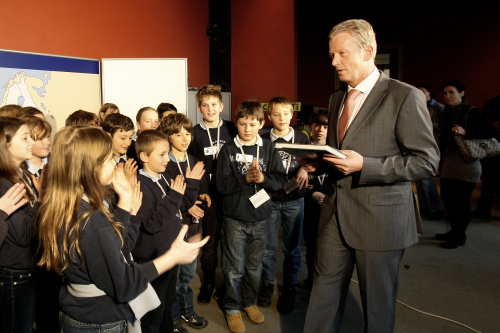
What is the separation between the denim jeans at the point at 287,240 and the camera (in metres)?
2.96

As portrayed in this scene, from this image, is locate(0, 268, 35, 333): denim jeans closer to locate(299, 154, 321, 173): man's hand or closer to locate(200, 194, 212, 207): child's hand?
locate(200, 194, 212, 207): child's hand

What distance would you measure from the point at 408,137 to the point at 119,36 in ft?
14.7

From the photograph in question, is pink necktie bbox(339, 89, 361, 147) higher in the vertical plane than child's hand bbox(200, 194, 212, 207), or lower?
higher

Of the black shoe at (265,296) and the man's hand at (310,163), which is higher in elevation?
the man's hand at (310,163)

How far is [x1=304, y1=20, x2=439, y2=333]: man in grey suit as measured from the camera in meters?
1.78

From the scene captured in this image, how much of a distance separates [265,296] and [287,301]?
174 mm

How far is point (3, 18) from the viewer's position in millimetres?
3908

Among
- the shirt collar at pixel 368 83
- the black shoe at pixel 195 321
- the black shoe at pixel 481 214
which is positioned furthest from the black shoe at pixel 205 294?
the black shoe at pixel 481 214

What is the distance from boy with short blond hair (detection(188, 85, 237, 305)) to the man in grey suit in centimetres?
122

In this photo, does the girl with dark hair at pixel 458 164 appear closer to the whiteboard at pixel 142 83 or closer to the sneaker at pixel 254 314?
the sneaker at pixel 254 314

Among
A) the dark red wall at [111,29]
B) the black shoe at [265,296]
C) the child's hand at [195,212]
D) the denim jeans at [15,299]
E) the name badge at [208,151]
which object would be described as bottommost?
the black shoe at [265,296]

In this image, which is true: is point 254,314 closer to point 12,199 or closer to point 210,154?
point 210,154

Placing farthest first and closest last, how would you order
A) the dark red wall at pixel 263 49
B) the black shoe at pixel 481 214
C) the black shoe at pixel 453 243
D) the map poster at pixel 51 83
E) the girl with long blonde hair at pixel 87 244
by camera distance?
the dark red wall at pixel 263 49
the black shoe at pixel 481 214
the black shoe at pixel 453 243
the map poster at pixel 51 83
the girl with long blonde hair at pixel 87 244

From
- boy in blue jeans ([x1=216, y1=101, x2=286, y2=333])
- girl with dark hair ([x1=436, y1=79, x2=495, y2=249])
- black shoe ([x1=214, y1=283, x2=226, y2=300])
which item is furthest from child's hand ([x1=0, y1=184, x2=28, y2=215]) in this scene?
girl with dark hair ([x1=436, y1=79, x2=495, y2=249])
